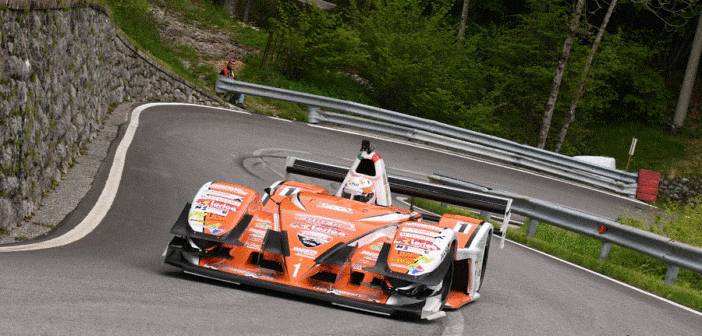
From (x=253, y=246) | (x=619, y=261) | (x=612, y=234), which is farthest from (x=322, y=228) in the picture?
(x=619, y=261)

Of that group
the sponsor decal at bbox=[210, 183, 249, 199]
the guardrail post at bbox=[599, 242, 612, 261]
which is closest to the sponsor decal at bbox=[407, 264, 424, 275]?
the sponsor decal at bbox=[210, 183, 249, 199]

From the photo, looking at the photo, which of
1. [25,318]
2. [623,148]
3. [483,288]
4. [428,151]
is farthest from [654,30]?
[25,318]

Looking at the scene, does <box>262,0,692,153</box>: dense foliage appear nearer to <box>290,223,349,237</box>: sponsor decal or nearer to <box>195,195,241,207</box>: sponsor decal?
<box>195,195,241,207</box>: sponsor decal

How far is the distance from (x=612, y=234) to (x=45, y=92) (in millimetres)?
8337

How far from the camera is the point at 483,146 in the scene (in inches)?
945

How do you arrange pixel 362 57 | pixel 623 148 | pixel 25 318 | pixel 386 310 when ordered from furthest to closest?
pixel 623 148, pixel 362 57, pixel 386 310, pixel 25 318

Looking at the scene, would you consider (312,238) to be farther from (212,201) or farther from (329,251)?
(212,201)

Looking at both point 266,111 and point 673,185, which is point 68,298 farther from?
point 673,185

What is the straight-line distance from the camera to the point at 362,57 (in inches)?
1195

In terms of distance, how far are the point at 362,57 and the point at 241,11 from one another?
42.0 ft

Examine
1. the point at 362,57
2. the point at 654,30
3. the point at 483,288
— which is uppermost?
the point at 654,30

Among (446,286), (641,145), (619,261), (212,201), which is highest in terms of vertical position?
(641,145)

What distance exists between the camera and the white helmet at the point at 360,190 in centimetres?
919

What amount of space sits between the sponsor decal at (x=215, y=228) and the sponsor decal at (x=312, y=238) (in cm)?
67
